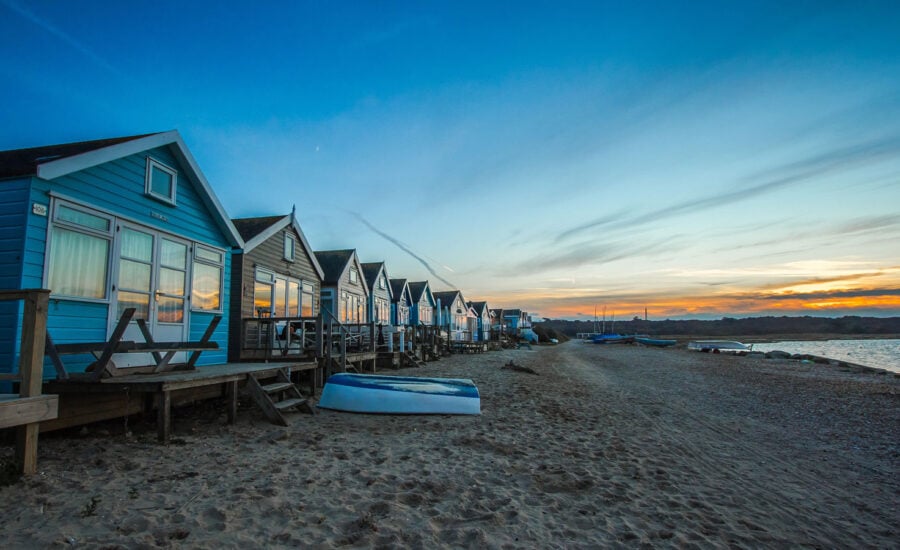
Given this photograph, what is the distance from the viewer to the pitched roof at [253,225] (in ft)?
50.4

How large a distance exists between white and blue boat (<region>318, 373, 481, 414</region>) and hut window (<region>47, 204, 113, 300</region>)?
475cm

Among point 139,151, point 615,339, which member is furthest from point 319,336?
point 615,339

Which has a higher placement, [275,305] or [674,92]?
[674,92]

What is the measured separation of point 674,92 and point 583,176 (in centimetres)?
529

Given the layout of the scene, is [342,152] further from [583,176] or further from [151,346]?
[151,346]

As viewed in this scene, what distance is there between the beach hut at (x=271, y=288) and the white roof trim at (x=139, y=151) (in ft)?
7.62

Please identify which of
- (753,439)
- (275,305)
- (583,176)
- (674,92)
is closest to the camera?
(753,439)

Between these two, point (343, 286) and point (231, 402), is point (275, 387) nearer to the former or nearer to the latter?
point (231, 402)

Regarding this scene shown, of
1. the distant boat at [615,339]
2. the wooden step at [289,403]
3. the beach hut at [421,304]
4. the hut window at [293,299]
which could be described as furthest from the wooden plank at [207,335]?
the distant boat at [615,339]

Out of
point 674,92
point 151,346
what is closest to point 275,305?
point 151,346

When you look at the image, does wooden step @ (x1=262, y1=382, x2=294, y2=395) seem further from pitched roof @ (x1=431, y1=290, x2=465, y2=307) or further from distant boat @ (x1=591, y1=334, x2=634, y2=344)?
distant boat @ (x1=591, y1=334, x2=634, y2=344)

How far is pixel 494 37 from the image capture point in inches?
532

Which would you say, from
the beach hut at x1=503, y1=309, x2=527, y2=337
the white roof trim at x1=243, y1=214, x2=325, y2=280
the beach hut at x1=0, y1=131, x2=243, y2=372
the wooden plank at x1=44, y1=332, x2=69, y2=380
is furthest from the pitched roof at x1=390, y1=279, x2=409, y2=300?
the beach hut at x1=503, y1=309, x2=527, y2=337

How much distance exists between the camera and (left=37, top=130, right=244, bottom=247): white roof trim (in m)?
7.14
